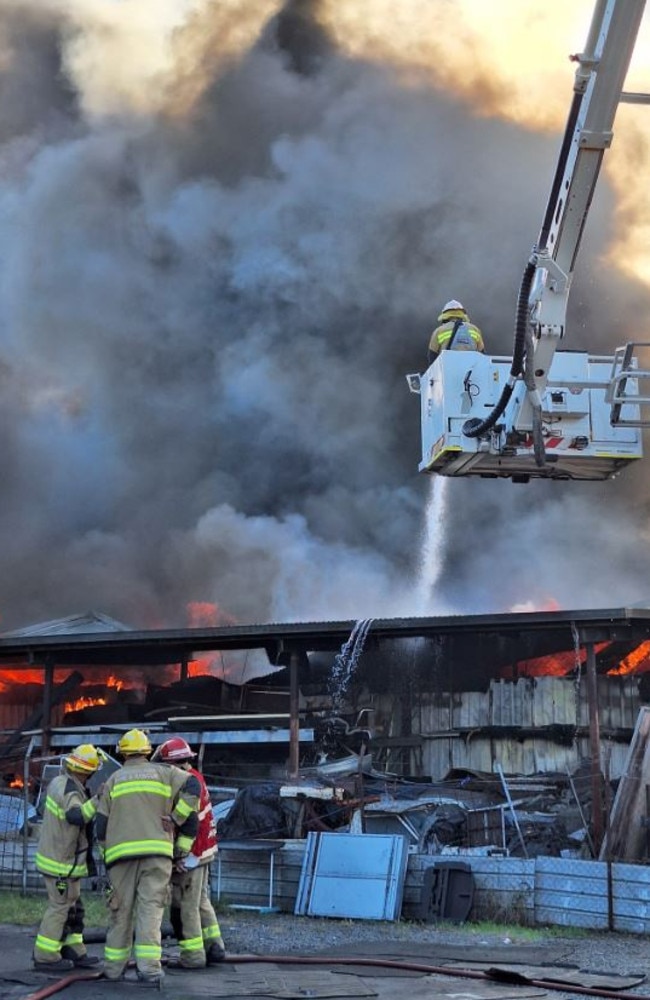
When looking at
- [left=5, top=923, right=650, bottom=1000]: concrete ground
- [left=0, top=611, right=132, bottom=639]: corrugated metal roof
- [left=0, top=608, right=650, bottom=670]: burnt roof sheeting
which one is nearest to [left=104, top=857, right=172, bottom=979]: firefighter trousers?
[left=5, top=923, right=650, bottom=1000]: concrete ground

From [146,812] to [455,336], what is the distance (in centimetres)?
562

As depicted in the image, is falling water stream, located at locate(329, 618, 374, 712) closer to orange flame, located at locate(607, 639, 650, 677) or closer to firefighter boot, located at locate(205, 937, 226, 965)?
orange flame, located at locate(607, 639, 650, 677)

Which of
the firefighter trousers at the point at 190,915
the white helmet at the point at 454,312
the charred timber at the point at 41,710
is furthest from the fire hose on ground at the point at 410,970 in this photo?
the charred timber at the point at 41,710

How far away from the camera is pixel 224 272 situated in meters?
35.1

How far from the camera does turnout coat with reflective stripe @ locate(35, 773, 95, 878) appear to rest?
7.54 metres

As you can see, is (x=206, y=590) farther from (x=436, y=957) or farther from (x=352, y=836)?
(x=436, y=957)

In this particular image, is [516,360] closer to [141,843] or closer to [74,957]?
[141,843]

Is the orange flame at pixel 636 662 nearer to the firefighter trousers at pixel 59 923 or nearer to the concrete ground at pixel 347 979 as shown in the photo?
the concrete ground at pixel 347 979

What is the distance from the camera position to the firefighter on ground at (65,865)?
7395 mm

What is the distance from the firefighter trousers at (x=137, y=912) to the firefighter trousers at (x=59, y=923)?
2.06 feet

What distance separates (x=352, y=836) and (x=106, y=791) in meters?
5.31

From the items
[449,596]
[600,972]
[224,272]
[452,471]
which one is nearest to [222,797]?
[452,471]

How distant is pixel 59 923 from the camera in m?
7.43

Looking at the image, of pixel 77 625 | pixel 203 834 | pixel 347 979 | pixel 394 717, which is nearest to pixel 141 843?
pixel 203 834
